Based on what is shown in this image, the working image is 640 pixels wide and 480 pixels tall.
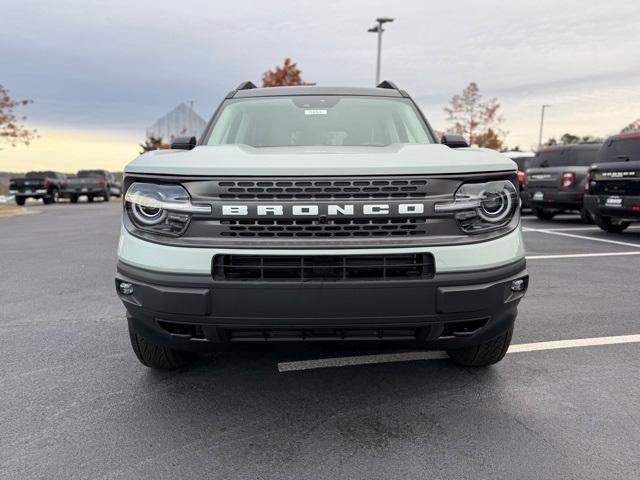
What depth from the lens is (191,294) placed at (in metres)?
2.50

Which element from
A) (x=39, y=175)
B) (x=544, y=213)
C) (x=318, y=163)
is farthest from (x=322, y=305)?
(x=39, y=175)

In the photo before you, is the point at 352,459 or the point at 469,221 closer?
the point at 352,459

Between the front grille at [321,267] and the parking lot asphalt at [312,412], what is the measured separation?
632 millimetres

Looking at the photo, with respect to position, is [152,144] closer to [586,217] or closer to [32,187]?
[32,187]

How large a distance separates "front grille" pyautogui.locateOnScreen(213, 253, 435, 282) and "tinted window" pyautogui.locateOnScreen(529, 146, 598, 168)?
12386 millimetres

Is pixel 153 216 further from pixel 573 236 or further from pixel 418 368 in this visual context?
pixel 573 236

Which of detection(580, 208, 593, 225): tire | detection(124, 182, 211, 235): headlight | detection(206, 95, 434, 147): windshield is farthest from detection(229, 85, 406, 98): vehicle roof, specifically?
detection(580, 208, 593, 225): tire

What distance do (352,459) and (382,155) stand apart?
54.9 inches

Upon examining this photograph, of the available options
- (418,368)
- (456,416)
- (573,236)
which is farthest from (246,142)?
(573,236)

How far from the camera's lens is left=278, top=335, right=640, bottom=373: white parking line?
3.55 metres

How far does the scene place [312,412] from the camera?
2.90m

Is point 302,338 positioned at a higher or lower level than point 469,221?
lower


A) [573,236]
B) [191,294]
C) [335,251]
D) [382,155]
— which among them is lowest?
[573,236]

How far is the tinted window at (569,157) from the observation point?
1338 cm
